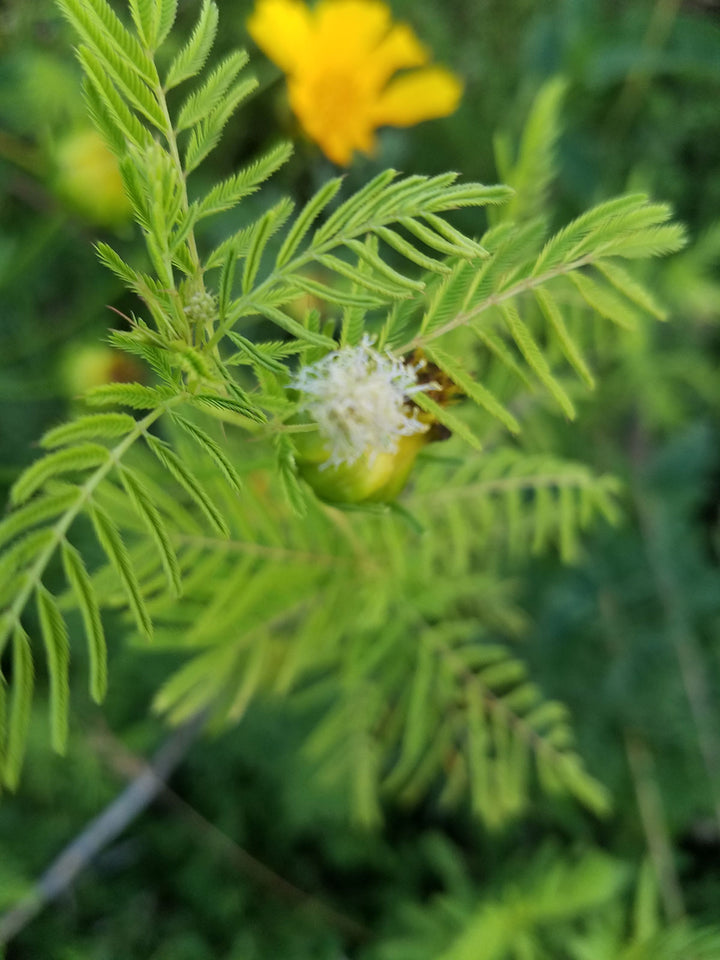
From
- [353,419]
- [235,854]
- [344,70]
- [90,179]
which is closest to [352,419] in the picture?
[353,419]

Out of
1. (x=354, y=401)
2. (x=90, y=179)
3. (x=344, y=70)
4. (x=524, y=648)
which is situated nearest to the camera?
(x=354, y=401)

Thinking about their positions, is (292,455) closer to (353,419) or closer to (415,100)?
(353,419)

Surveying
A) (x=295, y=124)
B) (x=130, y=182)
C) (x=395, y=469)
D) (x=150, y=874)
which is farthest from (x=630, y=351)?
(x=150, y=874)

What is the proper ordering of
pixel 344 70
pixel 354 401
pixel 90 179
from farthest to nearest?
pixel 344 70, pixel 90 179, pixel 354 401

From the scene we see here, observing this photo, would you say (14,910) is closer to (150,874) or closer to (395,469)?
(150,874)

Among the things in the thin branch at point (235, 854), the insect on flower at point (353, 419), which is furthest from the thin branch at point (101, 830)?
the insect on flower at point (353, 419)

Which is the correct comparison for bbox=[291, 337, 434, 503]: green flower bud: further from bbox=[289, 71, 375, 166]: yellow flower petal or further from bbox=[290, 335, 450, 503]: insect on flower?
bbox=[289, 71, 375, 166]: yellow flower petal
